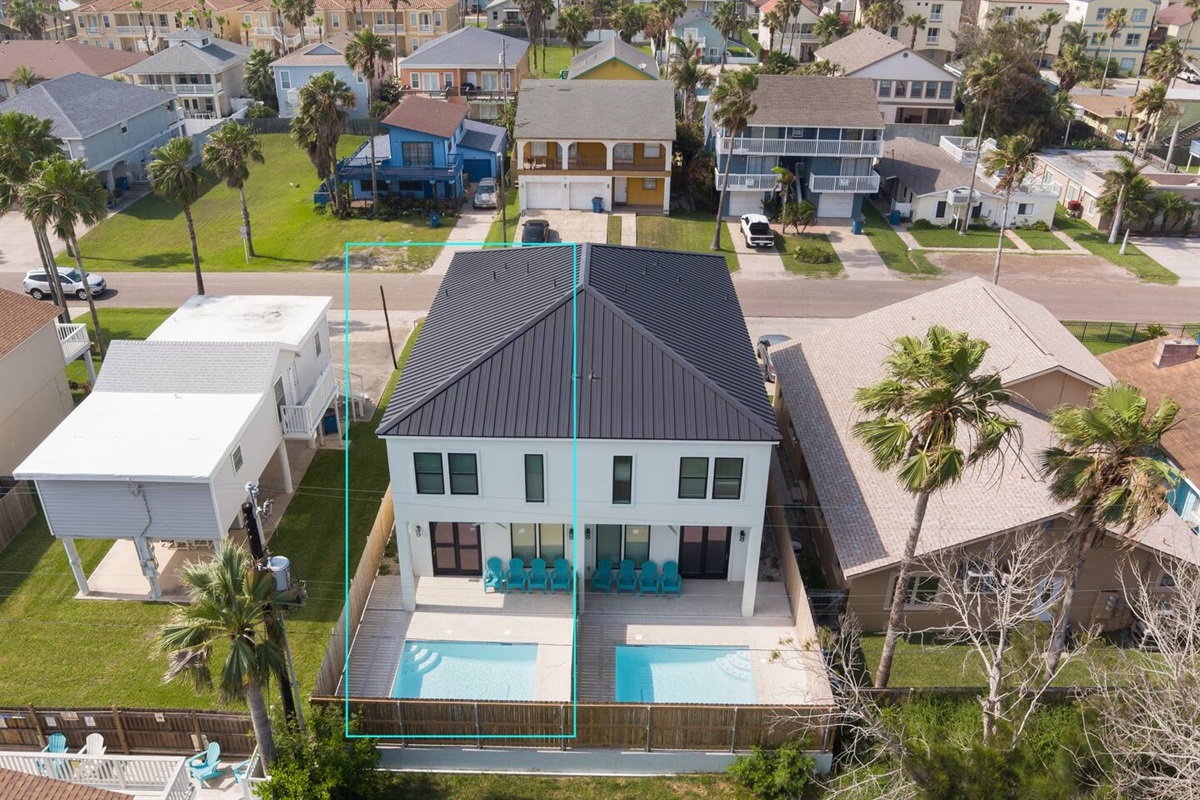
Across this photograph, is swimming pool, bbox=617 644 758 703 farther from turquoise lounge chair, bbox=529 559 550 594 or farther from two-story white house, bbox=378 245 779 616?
turquoise lounge chair, bbox=529 559 550 594

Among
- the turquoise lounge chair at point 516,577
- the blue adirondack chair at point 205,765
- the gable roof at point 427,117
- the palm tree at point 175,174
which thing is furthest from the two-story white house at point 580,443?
the gable roof at point 427,117

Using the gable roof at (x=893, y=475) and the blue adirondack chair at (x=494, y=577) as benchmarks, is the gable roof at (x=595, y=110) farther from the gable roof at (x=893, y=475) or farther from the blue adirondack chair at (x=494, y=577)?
the blue adirondack chair at (x=494, y=577)

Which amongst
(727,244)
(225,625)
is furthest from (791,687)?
(727,244)

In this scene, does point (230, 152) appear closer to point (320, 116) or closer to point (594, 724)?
point (320, 116)

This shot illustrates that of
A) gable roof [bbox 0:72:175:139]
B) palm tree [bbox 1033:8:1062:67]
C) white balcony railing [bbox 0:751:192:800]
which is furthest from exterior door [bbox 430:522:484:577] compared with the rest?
palm tree [bbox 1033:8:1062:67]

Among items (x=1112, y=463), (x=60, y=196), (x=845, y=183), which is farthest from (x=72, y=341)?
(x=845, y=183)
